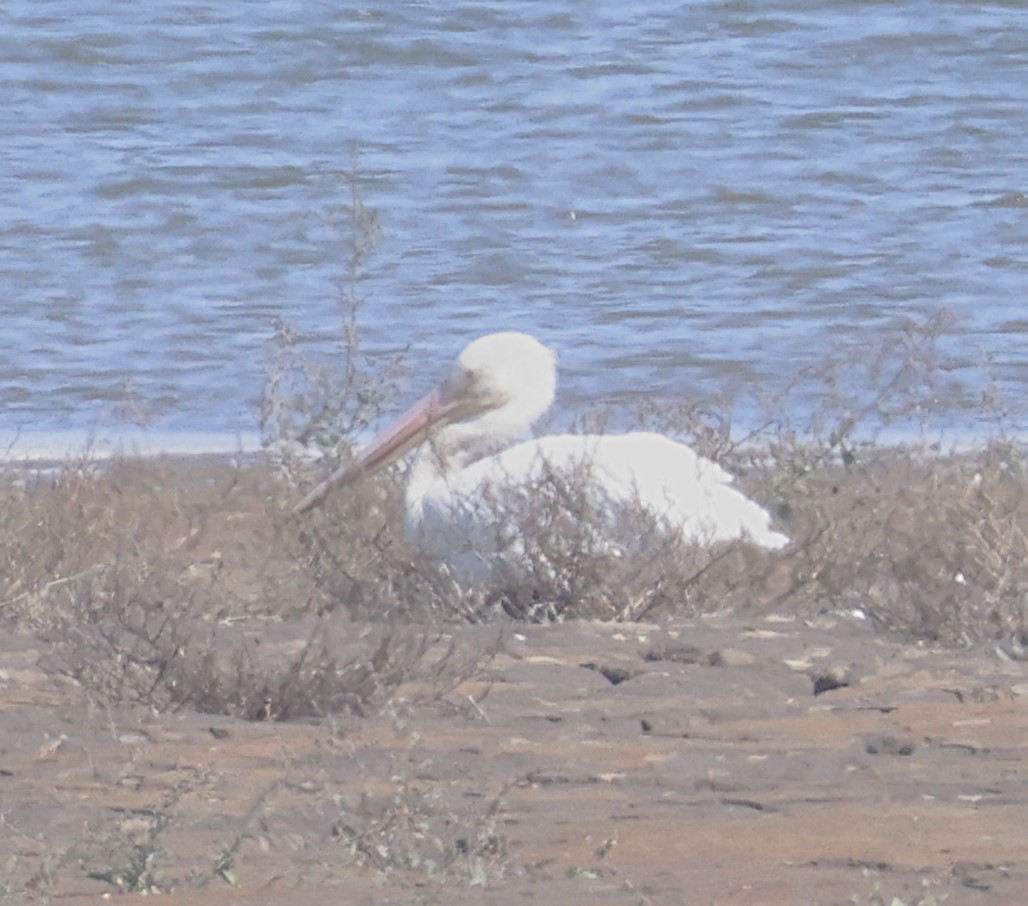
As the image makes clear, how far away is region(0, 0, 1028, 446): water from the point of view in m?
13.2

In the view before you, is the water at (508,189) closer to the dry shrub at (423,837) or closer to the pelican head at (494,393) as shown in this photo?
the pelican head at (494,393)

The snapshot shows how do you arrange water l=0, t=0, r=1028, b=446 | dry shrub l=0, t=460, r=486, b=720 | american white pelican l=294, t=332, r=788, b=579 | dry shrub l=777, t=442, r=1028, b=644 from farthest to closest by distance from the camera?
water l=0, t=0, r=1028, b=446 < american white pelican l=294, t=332, r=788, b=579 < dry shrub l=777, t=442, r=1028, b=644 < dry shrub l=0, t=460, r=486, b=720

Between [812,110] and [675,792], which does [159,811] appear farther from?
[812,110]

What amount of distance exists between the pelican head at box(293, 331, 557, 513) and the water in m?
2.25

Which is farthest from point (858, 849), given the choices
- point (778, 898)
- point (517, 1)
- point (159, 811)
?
point (517, 1)

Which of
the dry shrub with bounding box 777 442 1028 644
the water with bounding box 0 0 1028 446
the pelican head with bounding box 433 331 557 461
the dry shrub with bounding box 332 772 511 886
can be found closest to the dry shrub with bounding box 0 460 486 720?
the pelican head with bounding box 433 331 557 461

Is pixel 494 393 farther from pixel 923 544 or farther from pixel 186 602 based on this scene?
pixel 186 602

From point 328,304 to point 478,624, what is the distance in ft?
26.5

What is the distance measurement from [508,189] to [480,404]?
9081mm

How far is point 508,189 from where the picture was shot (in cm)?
1739

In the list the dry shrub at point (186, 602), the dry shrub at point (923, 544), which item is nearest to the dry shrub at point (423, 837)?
the dry shrub at point (186, 602)

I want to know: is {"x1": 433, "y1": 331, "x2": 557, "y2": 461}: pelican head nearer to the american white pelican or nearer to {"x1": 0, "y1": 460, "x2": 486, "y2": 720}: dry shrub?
the american white pelican

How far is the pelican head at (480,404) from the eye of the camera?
8.27 m

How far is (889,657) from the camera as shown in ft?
18.9
